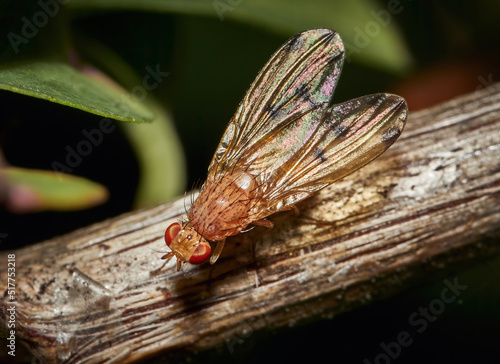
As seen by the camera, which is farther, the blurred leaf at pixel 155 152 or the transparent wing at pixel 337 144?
the blurred leaf at pixel 155 152

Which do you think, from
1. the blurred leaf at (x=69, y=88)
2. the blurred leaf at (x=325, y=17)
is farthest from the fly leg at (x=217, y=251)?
the blurred leaf at (x=325, y=17)

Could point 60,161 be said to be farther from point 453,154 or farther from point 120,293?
point 453,154

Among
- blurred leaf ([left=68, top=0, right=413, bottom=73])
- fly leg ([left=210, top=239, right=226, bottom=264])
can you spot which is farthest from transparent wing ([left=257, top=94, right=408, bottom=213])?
blurred leaf ([left=68, top=0, right=413, bottom=73])

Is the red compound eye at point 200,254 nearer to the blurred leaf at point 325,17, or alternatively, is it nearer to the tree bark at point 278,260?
the tree bark at point 278,260

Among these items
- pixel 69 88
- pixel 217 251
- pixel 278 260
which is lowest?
pixel 278 260

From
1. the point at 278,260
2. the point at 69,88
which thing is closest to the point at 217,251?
the point at 278,260

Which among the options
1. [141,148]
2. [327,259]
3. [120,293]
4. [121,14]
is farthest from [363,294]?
[121,14]

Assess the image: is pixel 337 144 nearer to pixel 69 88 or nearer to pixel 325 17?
pixel 325 17
